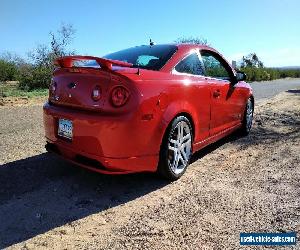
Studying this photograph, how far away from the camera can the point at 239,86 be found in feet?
18.9

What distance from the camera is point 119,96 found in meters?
3.44

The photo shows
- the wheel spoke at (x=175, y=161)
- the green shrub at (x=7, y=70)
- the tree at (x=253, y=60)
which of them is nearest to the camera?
the wheel spoke at (x=175, y=161)

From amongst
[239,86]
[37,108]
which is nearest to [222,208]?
[239,86]

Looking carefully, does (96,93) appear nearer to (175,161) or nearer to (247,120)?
(175,161)

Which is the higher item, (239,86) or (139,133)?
(239,86)

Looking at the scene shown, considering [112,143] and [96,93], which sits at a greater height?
[96,93]

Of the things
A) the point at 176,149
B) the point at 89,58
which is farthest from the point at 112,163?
the point at 89,58

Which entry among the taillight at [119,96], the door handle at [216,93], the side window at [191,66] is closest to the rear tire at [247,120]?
the door handle at [216,93]

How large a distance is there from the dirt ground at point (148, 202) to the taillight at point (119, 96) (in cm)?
94

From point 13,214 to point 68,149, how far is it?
81 cm

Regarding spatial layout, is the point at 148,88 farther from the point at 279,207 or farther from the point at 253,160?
the point at 253,160

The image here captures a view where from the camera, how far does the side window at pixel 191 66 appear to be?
4246mm

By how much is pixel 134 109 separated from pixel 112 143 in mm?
368

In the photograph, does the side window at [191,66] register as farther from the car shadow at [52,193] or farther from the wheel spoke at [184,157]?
the car shadow at [52,193]
